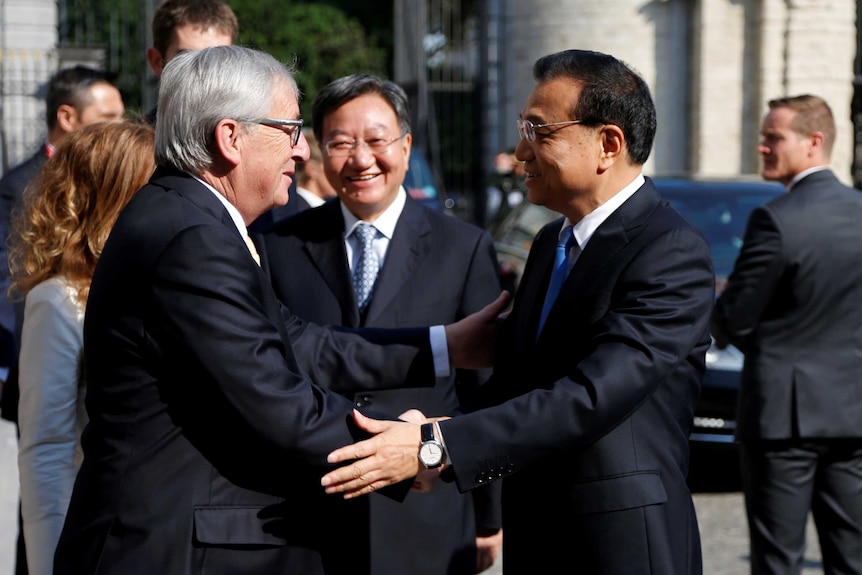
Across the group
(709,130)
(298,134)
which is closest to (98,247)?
(298,134)

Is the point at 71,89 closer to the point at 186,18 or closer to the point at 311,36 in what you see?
the point at 186,18

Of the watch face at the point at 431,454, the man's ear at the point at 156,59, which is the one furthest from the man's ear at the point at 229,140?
the man's ear at the point at 156,59

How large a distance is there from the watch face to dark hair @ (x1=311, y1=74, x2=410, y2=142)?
172 centimetres

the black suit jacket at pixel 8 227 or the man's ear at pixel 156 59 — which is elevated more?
the man's ear at pixel 156 59

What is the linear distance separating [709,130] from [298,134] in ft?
55.2

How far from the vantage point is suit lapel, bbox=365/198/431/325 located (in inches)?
153

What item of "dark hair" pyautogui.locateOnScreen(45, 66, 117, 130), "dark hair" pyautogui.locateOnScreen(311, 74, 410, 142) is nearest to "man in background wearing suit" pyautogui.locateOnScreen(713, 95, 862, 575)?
"dark hair" pyautogui.locateOnScreen(311, 74, 410, 142)

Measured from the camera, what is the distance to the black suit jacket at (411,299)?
3.73 metres

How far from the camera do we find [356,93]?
165 inches

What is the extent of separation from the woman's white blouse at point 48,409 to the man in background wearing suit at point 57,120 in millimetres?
1300

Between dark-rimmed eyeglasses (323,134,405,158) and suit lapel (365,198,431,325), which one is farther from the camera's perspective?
dark-rimmed eyeglasses (323,134,405,158)

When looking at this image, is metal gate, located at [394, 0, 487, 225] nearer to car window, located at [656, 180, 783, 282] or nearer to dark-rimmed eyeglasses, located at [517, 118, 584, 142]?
car window, located at [656, 180, 783, 282]

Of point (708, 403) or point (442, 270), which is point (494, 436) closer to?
point (442, 270)

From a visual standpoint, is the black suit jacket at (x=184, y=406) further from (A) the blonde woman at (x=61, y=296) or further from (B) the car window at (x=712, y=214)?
(B) the car window at (x=712, y=214)
